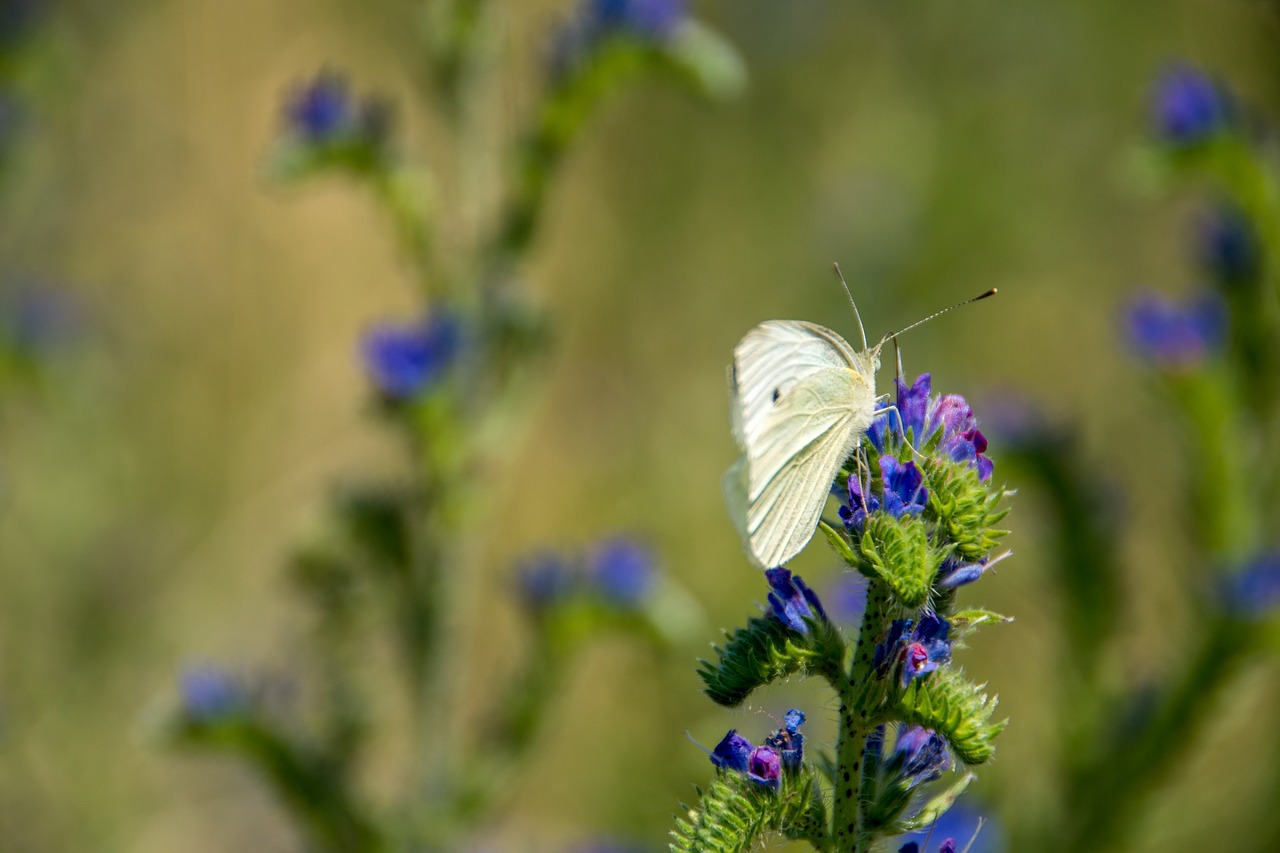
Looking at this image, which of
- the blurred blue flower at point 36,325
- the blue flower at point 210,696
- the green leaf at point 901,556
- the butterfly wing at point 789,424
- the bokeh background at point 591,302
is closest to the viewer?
the green leaf at point 901,556

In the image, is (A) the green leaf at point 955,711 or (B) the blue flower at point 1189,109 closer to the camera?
(A) the green leaf at point 955,711

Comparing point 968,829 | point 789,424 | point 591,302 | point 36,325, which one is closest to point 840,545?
point 789,424

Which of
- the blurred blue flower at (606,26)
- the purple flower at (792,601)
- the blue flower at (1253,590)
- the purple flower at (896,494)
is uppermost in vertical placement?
the blurred blue flower at (606,26)

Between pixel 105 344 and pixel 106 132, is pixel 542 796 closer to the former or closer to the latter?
pixel 105 344

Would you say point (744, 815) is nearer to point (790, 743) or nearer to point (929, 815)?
point (790, 743)

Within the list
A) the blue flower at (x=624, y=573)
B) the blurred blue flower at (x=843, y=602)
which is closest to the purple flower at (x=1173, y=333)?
the blurred blue flower at (x=843, y=602)

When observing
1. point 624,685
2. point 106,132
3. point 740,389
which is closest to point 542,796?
point 624,685

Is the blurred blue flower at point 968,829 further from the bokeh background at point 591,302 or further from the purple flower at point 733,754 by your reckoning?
the bokeh background at point 591,302
